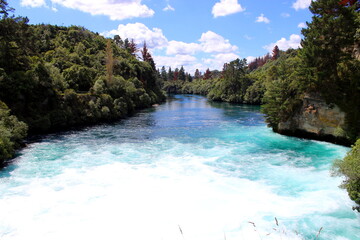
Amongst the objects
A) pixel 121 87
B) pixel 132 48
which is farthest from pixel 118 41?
pixel 121 87

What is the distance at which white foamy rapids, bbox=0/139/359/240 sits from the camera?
44.0 ft

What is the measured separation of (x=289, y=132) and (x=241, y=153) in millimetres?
11266

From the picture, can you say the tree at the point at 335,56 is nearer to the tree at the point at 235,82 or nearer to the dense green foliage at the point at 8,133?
the dense green foliage at the point at 8,133

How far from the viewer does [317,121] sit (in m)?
31.7

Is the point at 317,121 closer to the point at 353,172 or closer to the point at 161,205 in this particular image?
the point at 353,172

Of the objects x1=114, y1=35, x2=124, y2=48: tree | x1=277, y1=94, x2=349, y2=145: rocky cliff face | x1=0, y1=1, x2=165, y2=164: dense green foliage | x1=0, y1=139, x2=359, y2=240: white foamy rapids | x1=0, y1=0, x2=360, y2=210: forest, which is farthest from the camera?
x1=114, y1=35, x2=124, y2=48: tree

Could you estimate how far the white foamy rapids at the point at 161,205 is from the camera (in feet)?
44.0

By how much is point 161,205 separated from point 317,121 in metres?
24.0

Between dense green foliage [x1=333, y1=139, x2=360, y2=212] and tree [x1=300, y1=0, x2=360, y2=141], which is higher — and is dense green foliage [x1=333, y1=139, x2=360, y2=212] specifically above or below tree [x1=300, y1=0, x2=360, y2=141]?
below

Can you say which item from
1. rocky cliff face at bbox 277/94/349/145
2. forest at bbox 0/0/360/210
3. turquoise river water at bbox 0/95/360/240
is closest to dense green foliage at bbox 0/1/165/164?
forest at bbox 0/0/360/210

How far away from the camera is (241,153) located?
27.3 metres

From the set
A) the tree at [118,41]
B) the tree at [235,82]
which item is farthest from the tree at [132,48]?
the tree at [235,82]

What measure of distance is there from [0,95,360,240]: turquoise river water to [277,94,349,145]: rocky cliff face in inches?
55.1

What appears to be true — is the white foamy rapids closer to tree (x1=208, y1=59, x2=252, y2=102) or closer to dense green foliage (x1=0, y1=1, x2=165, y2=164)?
dense green foliage (x1=0, y1=1, x2=165, y2=164)
